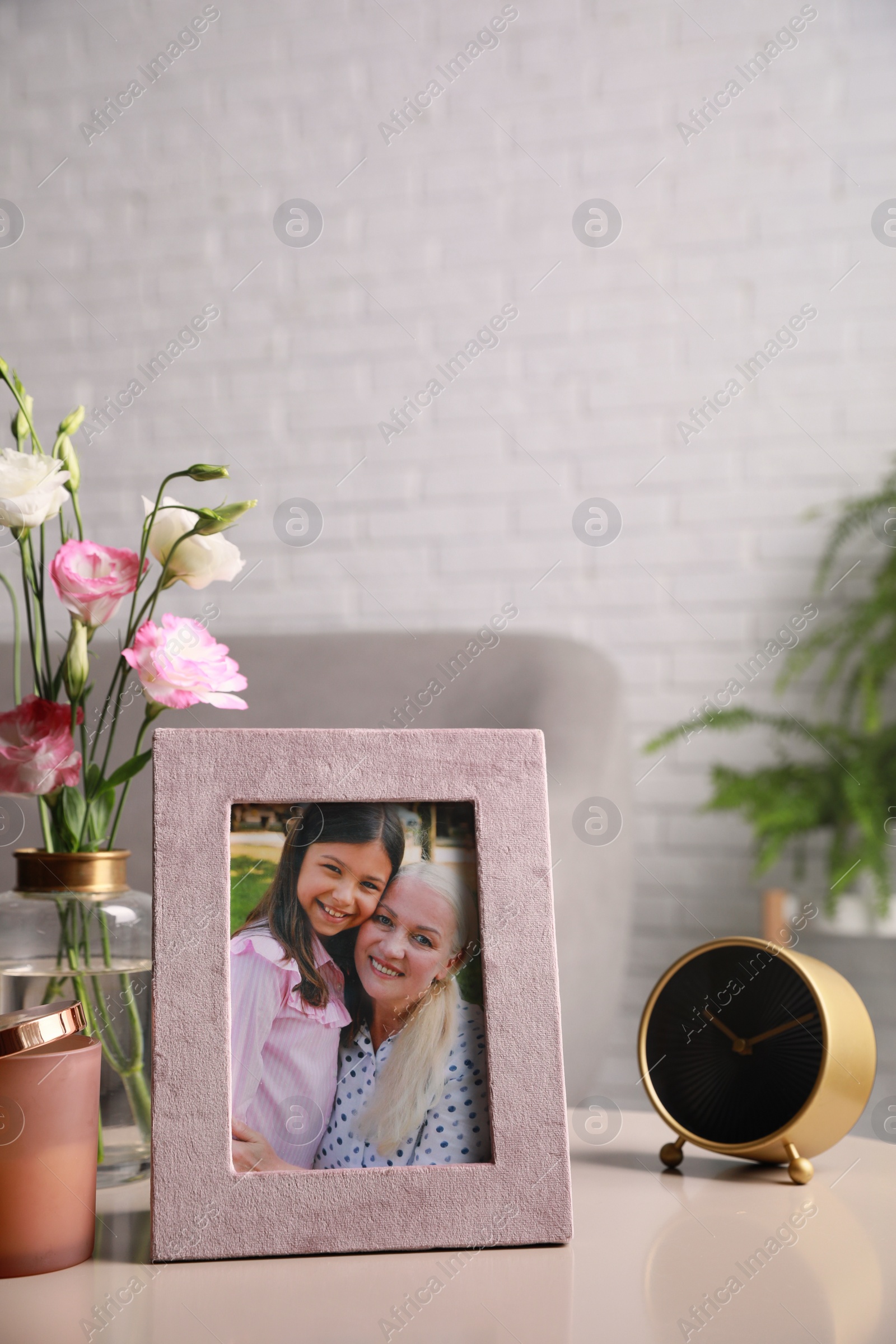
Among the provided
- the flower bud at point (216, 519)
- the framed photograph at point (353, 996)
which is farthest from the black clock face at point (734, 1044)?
the flower bud at point (216, 519)

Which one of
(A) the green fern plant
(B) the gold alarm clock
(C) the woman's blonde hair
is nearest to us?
(C) the woman's blonde hair

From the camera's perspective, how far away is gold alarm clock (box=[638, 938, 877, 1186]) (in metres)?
0.67

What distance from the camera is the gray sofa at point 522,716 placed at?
136 centimetres

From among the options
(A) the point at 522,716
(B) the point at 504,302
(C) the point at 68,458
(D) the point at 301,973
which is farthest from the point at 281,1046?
(B) the point at 504,302

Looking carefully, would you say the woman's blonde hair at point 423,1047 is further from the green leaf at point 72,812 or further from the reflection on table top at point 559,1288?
the green leaf at point 72,812

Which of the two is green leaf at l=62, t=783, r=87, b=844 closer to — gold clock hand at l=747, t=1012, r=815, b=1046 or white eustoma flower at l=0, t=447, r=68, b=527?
white eustoma flower at l=0, t=447, r=68, b=527

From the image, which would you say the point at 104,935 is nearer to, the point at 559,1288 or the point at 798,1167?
the point at 559,1288

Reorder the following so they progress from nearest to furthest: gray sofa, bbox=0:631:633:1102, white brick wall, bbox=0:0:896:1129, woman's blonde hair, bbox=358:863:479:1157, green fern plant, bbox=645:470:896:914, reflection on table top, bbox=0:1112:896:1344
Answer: reflection on table top, bbox=0:1112:896:1344 < woman's blonde hair, bbox=358:863:479:1157 < gray sofa, bbox=0:631:633:1102 < green fern plant, bbox=645:470:896:914 < white brick wall, bbox=0:0:896:1129

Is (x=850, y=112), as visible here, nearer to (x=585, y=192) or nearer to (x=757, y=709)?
(x=585, y=192)

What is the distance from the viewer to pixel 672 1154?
72 cm

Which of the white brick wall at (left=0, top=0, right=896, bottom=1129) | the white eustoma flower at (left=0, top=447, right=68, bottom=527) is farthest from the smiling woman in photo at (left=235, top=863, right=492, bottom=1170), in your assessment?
the white brick wall at (left=0, top=0, right=896, bottom=1129)

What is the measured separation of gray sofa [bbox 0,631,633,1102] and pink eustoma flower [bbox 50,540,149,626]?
27.0 inches

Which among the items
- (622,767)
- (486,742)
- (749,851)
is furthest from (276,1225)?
(749,851)

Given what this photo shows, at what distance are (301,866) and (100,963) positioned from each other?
15 cm
